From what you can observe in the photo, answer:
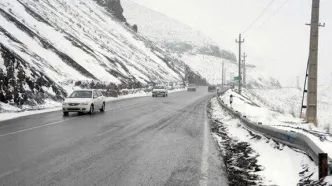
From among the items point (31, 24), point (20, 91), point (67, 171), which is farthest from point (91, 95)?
point (31, 24)

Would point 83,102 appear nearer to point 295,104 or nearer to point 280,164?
point 280,164

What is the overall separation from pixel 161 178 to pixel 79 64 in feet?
140

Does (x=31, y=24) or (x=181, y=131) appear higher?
(x=31, y=24)

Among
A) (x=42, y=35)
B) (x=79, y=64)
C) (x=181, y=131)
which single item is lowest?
(x=181, y=131)

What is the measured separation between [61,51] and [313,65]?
3588 centimetres

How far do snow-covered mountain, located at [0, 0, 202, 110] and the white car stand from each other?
186 inches

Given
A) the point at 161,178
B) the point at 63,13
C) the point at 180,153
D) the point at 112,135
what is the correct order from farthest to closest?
the point at 63,13 → the point at 112,135 → the point at 180,153 → the point at 161,178

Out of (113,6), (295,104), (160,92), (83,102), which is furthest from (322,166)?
(113,6)

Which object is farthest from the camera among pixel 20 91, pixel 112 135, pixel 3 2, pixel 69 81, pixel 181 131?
pixel 3 2

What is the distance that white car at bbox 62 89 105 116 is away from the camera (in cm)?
2114

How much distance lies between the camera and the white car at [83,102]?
21141mm

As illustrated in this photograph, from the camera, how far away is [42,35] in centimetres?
4856

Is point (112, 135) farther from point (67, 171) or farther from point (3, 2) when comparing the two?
point (3, 2)

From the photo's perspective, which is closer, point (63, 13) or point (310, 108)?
point (310, 108)
